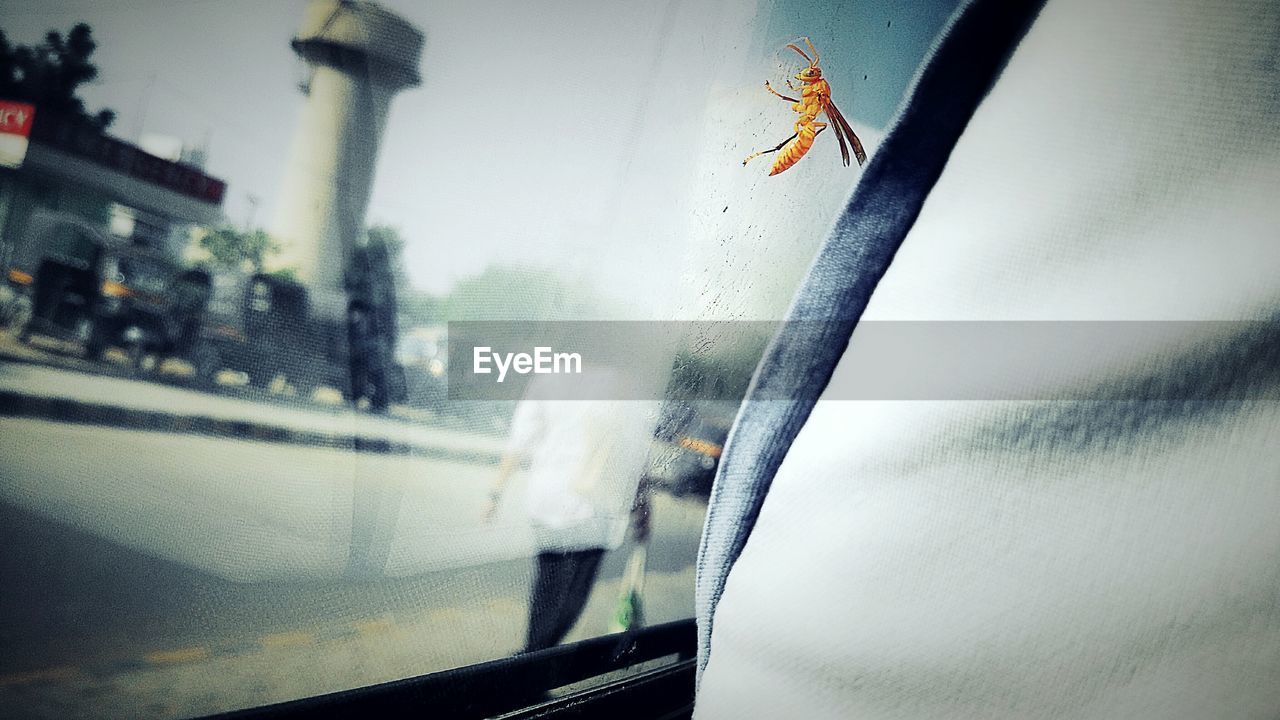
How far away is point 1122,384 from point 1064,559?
0.48 ft

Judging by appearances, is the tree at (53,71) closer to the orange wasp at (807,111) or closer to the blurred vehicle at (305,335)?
the blurred vehicle at (305,335)

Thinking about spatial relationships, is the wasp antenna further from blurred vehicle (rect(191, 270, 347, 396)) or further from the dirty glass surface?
blurred vehicle (rect(191, 270, 347, 396))

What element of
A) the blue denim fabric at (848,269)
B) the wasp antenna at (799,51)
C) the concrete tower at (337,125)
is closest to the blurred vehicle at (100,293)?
the concrete tower at (337,125)

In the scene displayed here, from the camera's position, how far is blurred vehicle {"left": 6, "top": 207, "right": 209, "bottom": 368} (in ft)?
2.39

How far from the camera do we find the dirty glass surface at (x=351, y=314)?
773mm

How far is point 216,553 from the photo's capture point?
0.89 m

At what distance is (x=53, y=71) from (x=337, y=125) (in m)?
0.30

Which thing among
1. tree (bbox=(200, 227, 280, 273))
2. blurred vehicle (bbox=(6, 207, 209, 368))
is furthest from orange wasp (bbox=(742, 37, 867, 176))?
blurred vehicle (bbox=(6, 207, 209, 368))

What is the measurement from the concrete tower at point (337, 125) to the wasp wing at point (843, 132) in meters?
0.89

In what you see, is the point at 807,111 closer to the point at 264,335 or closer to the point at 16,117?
the point at 264,335

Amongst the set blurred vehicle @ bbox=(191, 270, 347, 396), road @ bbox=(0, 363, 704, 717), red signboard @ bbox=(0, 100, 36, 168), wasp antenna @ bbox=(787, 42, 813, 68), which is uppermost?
wasp antenna @ bbox=(787, 42, 813, 68)

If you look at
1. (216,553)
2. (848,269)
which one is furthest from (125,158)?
(848,269)

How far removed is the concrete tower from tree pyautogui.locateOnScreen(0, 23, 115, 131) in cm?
22

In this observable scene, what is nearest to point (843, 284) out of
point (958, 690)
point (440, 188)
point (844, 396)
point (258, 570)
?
point (844, 396)
